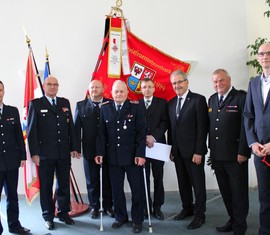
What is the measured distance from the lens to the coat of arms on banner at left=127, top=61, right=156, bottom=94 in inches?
154

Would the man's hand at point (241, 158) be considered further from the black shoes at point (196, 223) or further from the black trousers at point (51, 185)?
the black trousers at point (51, 185)

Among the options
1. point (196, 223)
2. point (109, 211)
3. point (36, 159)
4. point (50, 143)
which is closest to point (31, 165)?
point (36, 159)

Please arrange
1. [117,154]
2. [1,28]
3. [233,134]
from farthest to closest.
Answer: [1,28]
[117,154]
[233,134]

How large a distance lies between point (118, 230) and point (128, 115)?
116 cm

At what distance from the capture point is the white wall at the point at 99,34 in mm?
4258

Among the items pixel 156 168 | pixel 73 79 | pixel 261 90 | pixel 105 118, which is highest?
pixel 73 79

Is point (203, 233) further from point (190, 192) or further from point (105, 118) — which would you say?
point (105, 118)

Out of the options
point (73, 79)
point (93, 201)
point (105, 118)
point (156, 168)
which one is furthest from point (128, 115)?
point (73, 79)

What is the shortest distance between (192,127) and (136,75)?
1277 millimetres

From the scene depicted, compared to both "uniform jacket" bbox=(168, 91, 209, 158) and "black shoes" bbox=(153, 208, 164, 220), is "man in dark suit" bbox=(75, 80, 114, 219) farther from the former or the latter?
"uniform jacket" bbox=(168, 91, 209, 158)

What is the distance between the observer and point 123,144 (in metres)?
2.86

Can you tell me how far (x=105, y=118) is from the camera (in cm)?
295

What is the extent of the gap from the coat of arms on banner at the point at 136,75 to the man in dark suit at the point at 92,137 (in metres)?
0.64

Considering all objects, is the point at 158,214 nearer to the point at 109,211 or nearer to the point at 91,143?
the point at 109,211
